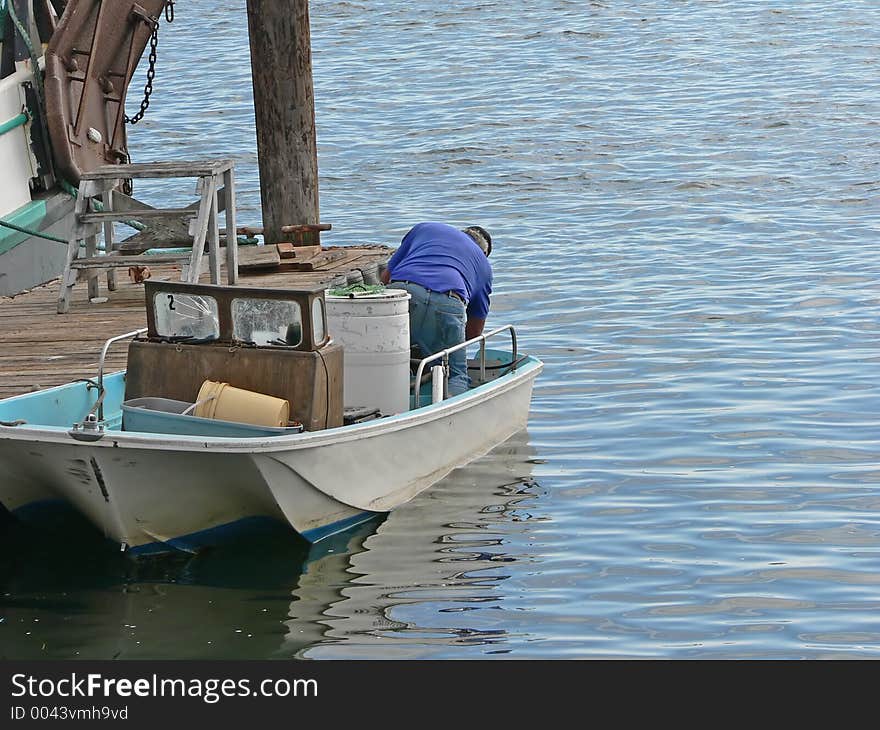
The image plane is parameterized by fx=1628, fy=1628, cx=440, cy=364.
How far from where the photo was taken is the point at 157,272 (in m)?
13.0

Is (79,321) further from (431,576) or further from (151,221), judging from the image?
(431,576)

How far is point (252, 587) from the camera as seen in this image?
8.48 meters

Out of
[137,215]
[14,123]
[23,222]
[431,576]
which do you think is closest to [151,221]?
[137,215]

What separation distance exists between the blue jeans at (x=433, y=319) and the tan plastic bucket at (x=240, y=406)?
5.56 feet

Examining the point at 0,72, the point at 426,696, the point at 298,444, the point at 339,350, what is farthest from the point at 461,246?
the point at 0,72

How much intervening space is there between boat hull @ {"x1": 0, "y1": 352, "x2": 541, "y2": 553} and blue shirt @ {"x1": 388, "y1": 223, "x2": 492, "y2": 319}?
2.82 ft

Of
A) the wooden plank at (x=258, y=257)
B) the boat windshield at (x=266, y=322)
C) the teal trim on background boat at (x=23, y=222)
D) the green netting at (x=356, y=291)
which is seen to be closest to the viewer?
the boat windshield at (x=266, y=322)

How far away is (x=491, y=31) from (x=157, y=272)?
2024 centimetres

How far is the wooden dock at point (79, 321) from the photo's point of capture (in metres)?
9.75

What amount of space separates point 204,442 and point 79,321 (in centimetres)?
358

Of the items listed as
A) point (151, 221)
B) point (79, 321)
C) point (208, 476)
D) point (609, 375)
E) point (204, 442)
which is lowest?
point (609, 375)

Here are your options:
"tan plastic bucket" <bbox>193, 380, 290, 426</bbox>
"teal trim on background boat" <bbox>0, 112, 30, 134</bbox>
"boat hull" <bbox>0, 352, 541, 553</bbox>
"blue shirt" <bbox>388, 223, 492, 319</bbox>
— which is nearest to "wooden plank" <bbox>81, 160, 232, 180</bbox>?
"blue shirt" <bbox>388, 223, 492, 319</bbox>

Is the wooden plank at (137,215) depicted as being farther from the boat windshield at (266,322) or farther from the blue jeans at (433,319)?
the boat windshield at (266,322)

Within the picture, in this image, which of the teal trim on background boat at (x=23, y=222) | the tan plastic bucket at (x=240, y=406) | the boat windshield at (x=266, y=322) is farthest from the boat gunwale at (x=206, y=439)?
the teal trim on background boat at (x=23, y=222)
